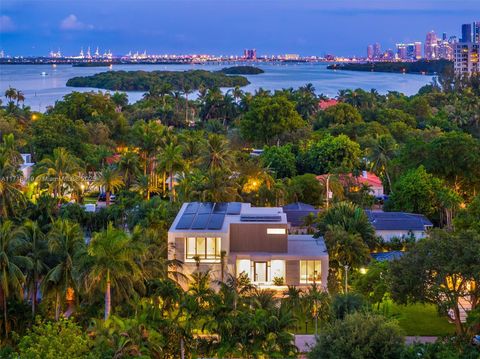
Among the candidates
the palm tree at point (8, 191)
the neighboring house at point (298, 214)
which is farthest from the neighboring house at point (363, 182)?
the palm tree at point (8, 191)

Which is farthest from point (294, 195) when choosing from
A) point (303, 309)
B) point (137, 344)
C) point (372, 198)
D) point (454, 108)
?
point (454, 108)

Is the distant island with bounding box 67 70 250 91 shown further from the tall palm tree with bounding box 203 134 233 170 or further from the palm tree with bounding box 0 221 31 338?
the palm tree with bounding box 0 221 31 338

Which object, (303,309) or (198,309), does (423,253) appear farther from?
(198,309)

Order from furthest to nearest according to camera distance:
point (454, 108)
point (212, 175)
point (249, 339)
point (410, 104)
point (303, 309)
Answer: point (410, 104) < point (454, 108) < point (212, 175) < point (303, 309) < point (249, 339)

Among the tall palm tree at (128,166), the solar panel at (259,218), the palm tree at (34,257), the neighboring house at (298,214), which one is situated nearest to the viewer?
the palm tree at (34,257)

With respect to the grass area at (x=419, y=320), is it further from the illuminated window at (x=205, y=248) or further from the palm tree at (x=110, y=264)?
the palm tree at (x=110, y=264)

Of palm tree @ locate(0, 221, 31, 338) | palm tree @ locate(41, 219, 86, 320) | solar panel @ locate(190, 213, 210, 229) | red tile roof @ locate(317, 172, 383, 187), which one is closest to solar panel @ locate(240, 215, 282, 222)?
solar panel @ locate(190, 213, 210, 229)

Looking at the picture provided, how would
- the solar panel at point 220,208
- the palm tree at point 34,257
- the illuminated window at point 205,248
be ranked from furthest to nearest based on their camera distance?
the solar panel at point 220,208, the illuminated window at point 205,248, the palm tree at point 34,257
